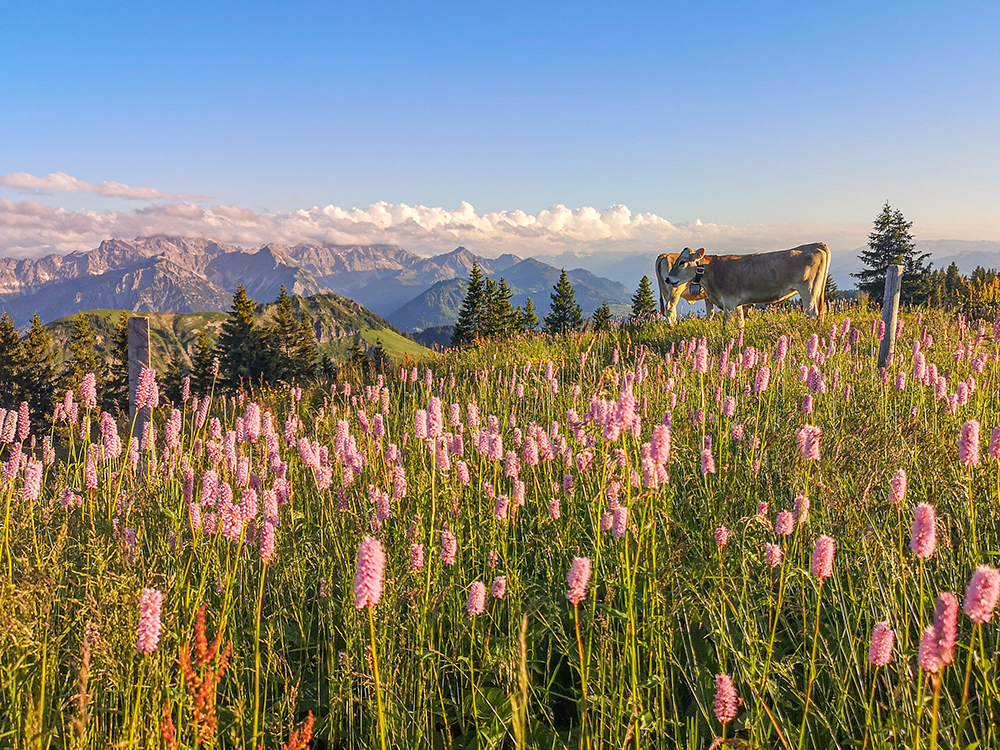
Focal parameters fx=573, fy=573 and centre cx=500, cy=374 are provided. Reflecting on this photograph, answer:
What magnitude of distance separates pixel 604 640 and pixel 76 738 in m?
1.81

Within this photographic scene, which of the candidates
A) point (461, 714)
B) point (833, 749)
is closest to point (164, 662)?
point (461, 714)

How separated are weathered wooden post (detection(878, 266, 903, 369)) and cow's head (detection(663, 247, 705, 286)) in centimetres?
592

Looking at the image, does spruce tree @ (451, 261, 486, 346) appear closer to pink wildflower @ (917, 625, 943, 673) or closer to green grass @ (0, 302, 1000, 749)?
green grass @ (0, 302, 1000, 749)

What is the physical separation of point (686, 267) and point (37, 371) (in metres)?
69.3

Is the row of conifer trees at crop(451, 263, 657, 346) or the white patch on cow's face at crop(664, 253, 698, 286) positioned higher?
the white patch on cow's face at crop(664, 253, 698, 286)

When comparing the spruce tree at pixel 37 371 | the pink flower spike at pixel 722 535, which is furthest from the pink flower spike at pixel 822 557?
the spruce tree at pixel 37 371

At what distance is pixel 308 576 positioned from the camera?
380 centimetres

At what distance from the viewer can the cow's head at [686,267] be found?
14.6 metres

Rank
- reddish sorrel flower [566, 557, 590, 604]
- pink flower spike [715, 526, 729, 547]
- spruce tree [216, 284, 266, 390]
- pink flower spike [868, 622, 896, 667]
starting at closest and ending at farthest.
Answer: pink flower spike [868, 622, 896, 667] → reddish sorrel flower [566, 557, 590, 604] → pink flower spike [715, 526, 729, 547] → spruce tree [216, 284, 266, 390]

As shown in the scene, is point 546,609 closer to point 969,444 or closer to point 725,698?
point 725,698

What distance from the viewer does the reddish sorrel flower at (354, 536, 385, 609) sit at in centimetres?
158

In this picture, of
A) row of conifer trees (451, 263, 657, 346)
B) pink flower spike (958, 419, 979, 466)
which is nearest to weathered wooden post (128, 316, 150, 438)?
pink flower spike (958, 419, 979, 466)

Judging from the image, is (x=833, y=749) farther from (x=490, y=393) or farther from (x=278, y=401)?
(x=278, y=401)

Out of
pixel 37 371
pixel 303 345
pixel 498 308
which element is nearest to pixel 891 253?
pixel 498 308
